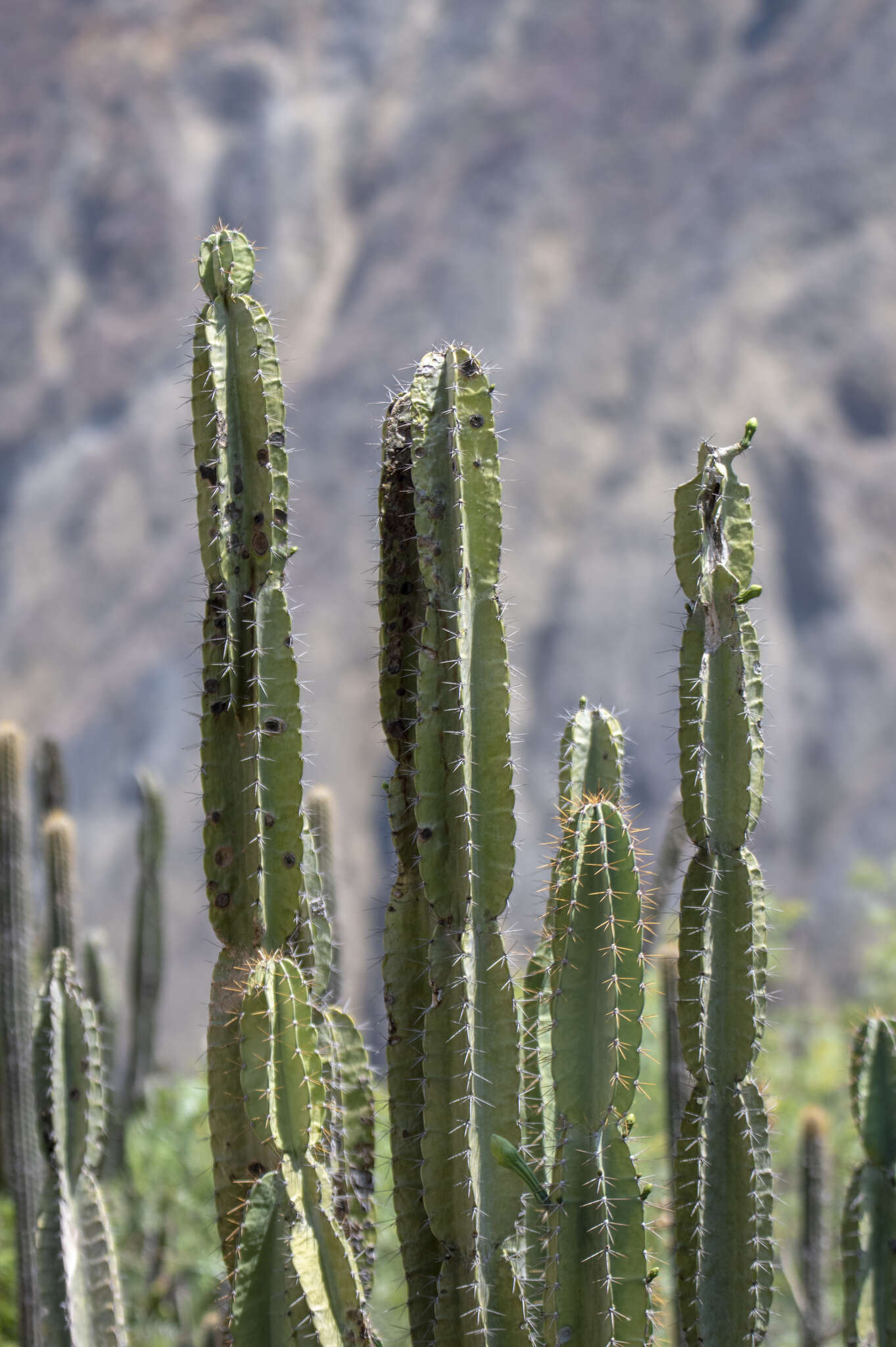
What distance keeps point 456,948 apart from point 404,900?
11.8 inches

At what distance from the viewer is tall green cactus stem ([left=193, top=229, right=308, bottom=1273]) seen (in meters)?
2.61

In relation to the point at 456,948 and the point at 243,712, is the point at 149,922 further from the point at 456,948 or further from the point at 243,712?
the point at 456,948

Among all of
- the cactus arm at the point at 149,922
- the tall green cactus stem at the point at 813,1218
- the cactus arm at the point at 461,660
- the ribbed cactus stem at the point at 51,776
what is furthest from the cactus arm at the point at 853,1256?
the ribbed cactus stem at the point at 51,776

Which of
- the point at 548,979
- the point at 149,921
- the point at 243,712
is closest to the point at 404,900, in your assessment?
the point at 548,979

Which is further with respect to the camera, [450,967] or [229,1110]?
[229,1110]

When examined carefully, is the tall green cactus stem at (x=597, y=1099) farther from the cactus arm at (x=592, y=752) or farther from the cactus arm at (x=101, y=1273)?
the cactus arm at (x=101, y=1273)

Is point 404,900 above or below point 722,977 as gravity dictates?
above

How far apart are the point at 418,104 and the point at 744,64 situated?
24.0ft

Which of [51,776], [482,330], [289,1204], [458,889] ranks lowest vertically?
[289,1204]

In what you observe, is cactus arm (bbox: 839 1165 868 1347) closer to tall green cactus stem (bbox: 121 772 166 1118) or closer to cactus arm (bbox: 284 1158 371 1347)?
cactus arm (bbox: 284 1158 371 1347)

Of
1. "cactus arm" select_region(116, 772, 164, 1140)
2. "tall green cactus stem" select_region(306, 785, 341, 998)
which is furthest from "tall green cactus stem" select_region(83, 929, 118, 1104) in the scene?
"tall green cactus stem" select_region(306, 785, 341, 998)

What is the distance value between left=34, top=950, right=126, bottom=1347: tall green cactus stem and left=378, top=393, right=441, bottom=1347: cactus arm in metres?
0.84

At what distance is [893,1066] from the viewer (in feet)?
10.6

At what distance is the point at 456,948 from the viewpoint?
2.52 m
